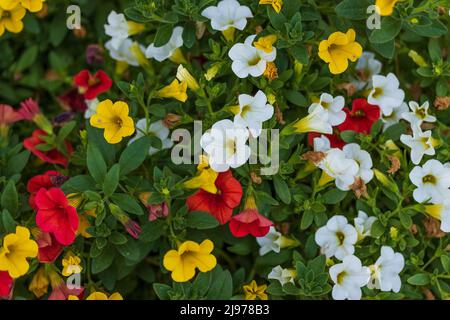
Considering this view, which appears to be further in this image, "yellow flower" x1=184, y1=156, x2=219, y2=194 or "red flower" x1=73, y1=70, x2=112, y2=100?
"red flower" x1=73, y1=70, x2=112, y2=100

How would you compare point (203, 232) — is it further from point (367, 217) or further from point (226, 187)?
point (367, 217)

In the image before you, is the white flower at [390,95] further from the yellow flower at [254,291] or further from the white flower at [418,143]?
the yellow flower at [254,291]

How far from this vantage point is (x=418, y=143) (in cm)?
206

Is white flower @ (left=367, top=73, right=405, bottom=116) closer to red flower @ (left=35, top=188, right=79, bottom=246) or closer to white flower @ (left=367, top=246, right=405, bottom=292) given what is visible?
white flower @ (left=367, top=246, right=405, bottom=292)

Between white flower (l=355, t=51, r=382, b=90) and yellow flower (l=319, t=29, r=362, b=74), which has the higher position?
yellow flower (l=319, t=29, r=362, b=74)

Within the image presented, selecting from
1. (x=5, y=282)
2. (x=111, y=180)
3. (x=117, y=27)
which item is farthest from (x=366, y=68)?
(x=5, y=282)

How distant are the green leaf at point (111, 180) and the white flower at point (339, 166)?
2.13 ft

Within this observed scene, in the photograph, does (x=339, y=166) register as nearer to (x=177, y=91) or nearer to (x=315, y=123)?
(x=315, y=123)

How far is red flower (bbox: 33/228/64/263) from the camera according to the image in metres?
2.00

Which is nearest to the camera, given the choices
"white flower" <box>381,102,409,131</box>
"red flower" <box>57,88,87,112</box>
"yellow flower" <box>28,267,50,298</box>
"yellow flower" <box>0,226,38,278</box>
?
"yellow flower" <box>0,226,38,278</box>

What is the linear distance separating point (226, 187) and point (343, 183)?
390 millimetres

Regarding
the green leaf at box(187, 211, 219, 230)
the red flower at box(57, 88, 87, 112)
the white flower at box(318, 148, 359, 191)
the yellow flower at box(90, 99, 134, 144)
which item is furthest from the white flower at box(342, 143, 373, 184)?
the red flower at box(57, 88, 87, 112)

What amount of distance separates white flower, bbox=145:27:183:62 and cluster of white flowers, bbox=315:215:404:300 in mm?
807

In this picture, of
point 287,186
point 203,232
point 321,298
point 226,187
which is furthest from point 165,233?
point 321,298
